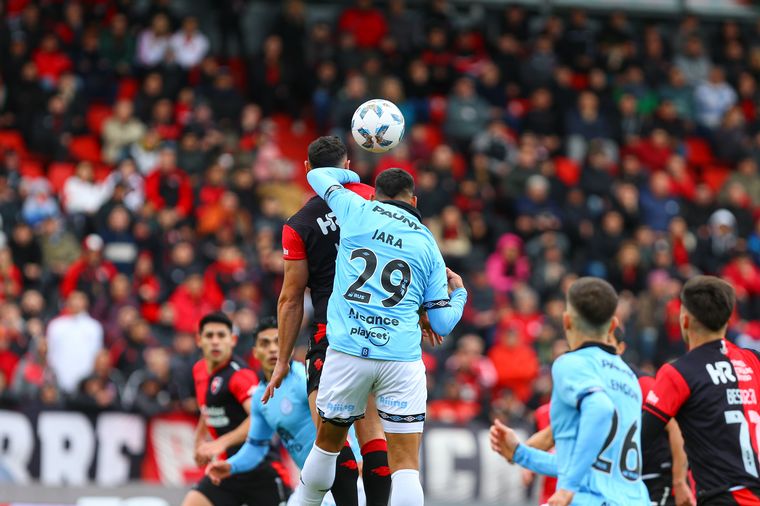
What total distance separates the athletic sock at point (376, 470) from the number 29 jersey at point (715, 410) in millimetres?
1935

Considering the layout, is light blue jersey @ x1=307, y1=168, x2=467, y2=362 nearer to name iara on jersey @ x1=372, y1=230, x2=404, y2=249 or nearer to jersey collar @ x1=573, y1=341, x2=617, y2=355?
name iara on jersey @ x1=372, y1=230, x2=404, y2=249

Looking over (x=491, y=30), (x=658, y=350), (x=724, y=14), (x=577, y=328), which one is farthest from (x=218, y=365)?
(x=724, y=14)

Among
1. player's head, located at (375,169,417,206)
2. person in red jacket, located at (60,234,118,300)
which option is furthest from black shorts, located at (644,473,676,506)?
person in red jacket, located at (60,234,118,300)

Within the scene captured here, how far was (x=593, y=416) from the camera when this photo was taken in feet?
23.1

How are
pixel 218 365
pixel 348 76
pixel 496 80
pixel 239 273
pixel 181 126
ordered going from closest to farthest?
pixel 218 365 < pixel 239 273 < pixel 181 126 < pixel 348 76 < pixel 496 80

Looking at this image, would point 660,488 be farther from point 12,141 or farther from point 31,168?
point 12,141

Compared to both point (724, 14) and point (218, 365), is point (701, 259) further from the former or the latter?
point (218, 365)

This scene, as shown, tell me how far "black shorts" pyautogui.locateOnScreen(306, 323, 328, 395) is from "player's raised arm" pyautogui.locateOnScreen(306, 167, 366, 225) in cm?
93

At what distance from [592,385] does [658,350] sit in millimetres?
13498

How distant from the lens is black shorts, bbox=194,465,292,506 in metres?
11.0

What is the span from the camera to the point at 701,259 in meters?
22.3

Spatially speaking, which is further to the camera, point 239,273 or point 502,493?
point 239,273

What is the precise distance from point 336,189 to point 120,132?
1374 cm

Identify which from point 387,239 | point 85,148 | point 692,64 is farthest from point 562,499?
point 692,64
